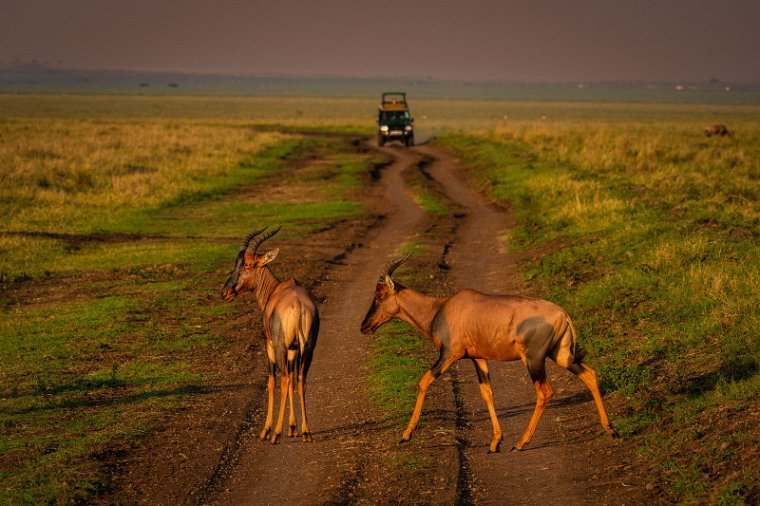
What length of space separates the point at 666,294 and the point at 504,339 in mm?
6212

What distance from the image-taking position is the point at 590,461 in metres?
9.64

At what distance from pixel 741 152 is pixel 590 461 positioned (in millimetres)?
40011

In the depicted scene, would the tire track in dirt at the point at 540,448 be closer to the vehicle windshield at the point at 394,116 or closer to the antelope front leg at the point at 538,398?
the antelope front leg at the point at 538,398

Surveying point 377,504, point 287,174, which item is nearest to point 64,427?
point 377,504

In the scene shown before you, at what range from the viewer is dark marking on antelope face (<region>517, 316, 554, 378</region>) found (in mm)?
9562

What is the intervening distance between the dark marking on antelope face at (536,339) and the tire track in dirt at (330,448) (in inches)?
60.8

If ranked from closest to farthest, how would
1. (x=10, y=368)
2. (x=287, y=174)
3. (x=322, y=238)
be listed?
(x=10, y=368)
(x=322, y=238)
(x=287, y=174)

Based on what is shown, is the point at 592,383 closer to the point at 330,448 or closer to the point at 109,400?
the point at 330,448

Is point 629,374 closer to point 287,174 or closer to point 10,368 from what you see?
point 10,368

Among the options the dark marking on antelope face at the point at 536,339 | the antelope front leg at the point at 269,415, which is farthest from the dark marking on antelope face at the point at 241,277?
the dark marking on antelope face at the point at 536,339

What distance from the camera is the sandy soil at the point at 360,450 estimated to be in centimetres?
885

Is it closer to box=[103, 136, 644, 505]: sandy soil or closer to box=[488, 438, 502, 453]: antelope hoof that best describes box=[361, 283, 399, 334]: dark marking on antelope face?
box=[103, 136, 644, 505]: sandy soil

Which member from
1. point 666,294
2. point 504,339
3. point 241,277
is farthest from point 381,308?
point 666,294

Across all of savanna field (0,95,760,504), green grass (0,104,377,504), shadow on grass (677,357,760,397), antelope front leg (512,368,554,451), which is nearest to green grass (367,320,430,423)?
savanna field (0,95,760,504)
